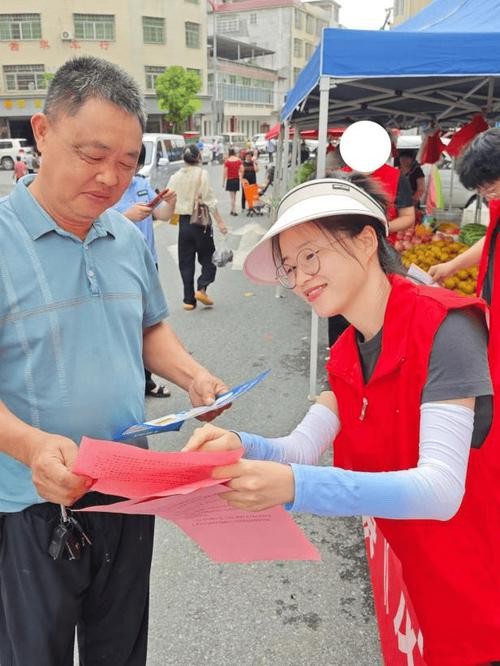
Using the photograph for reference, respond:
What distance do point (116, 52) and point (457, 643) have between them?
4547 cm

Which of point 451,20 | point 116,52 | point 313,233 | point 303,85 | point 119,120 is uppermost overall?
A: point 116,52

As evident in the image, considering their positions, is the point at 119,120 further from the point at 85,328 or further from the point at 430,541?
the point at 430,541

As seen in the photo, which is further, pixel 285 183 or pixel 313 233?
pixel 285 183

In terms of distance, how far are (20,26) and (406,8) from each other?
26.3m

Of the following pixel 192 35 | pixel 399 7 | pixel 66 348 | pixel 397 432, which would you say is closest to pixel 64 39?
pixel 192 35

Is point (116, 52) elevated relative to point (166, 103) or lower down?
elevated

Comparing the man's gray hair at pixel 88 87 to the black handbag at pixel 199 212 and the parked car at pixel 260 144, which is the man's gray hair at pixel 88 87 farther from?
the parked car at pixel 260 144

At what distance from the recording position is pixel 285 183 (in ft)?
33.2

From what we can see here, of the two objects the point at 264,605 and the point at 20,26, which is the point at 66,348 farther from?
the point at 20,26

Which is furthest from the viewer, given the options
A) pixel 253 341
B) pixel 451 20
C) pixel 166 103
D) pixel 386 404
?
pixel 166 103

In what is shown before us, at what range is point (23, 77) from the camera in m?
39.8

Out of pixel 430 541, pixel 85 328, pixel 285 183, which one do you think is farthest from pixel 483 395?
pixel 285 183

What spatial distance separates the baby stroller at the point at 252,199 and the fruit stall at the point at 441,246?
850 centimetres

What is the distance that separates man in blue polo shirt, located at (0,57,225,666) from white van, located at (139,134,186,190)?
1334 centimetres
